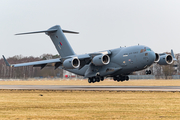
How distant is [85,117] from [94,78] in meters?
27.1

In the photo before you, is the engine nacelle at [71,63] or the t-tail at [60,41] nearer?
the engine nacelle at [71,63]

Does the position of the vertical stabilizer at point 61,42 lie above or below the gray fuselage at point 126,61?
above

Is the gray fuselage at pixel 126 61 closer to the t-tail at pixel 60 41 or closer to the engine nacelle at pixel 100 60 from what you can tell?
the engine nacelle at pixel 100 60

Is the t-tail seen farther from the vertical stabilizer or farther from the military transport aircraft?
the military transport aircraft

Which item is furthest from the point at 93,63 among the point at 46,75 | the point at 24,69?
the point at 24,69

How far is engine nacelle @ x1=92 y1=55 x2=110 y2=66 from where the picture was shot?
34.5 m

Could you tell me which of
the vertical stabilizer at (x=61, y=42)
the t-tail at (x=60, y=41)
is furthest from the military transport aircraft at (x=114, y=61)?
the t-tail at (x=60, y=41)

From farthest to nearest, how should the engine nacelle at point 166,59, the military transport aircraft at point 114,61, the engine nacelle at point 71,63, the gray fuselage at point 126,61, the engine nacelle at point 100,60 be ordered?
1. the engine nacelle at point 166,59
2. the engine nacelle at point 100,60
3. the engine nacelle at point 71,63
4. the military transport aircraft at point 114,61
5. the gray fuselage at point 126,61

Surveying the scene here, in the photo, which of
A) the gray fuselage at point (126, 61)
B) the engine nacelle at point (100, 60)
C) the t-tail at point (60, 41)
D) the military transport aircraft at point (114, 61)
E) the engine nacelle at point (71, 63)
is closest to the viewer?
the gray fuselage at point (126, 61)

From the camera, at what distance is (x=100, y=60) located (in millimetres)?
34406

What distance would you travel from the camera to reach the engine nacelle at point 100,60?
113 ft

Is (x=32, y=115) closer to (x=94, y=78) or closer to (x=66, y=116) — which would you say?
(x=66, y=116)

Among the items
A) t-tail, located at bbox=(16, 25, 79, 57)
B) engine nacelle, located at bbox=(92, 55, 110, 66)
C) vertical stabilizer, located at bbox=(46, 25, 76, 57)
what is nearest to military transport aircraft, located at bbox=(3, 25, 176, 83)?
engine nacelle, located at bbox=(92, 55, 110, 66)

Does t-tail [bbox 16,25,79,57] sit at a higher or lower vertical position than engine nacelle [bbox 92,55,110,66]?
higher
